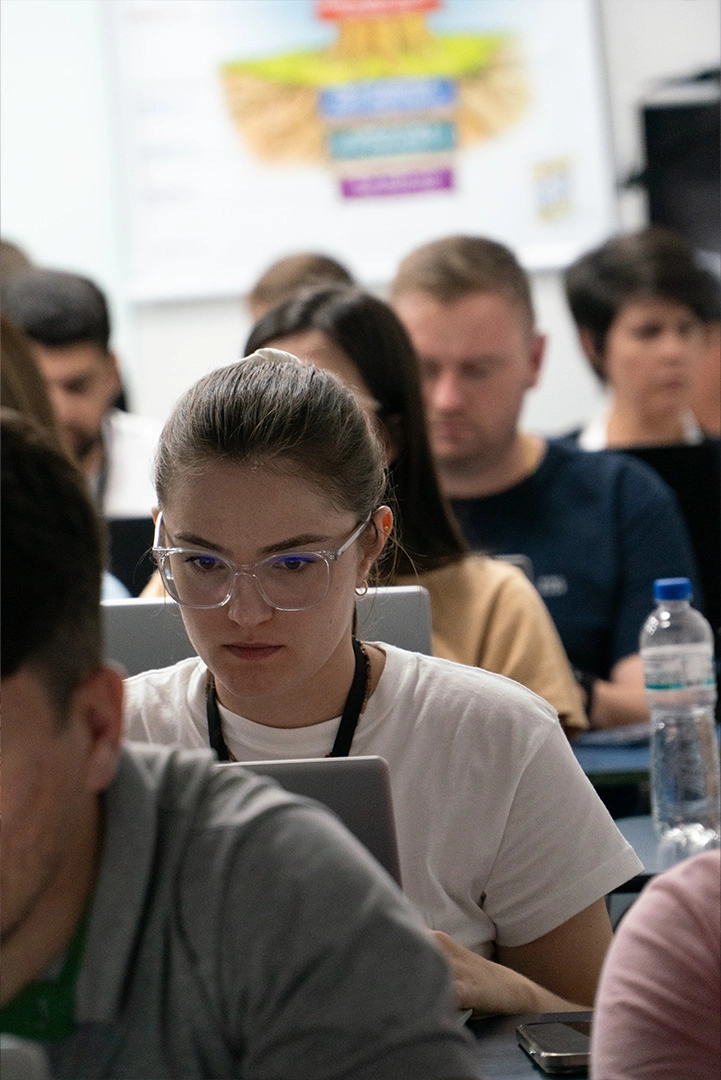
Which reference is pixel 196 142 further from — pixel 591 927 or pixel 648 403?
pixel 591 927

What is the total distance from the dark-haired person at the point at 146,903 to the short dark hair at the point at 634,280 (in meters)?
2.54

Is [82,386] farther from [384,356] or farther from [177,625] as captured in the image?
[177,625]

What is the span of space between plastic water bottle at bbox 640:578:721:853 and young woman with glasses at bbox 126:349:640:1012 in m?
0.53

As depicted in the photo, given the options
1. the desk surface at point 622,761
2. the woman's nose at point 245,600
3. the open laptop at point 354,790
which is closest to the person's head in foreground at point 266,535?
the woman's nose at point 245,600

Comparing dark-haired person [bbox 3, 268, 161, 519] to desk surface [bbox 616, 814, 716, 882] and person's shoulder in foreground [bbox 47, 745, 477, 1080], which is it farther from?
person's shoulder in foreground [bbox 47, 745, 477, 1080]

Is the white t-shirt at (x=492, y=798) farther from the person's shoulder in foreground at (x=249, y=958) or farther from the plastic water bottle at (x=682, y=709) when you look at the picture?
the plastic water bottle at (x=682, y=709)

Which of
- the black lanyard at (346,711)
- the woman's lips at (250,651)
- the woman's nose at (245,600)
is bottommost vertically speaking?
the black lanyard at (346,711)

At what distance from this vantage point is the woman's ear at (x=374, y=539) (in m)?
1.06

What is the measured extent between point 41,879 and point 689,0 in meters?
4.07

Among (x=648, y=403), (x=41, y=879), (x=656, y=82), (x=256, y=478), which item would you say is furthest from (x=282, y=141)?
(x=41, y=879)

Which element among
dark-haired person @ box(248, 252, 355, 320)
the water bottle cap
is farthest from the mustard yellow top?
dark-haired person @ box(248, 252, 355, 320)

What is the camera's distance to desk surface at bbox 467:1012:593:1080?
3.04 ft

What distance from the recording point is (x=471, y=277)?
240 centimetres

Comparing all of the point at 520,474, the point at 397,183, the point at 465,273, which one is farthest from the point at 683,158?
the point at 520,474
